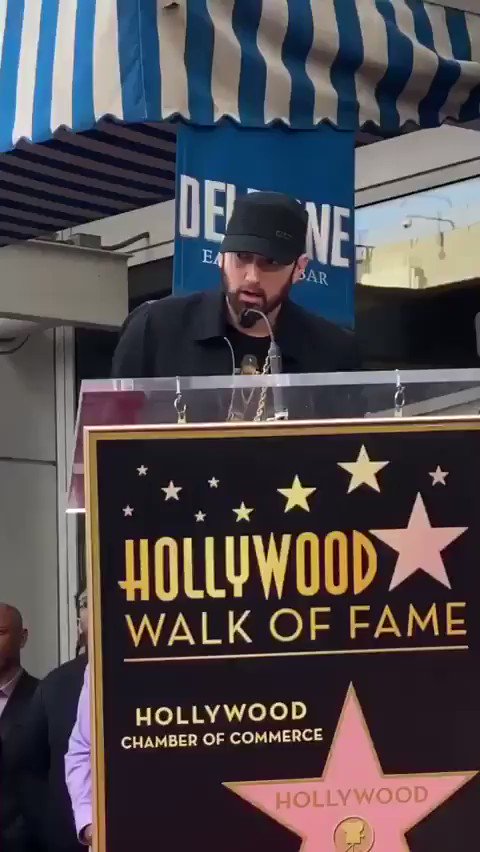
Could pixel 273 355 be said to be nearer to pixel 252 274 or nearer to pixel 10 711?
pixel 252 274

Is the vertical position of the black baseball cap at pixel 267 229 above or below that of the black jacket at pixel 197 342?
above

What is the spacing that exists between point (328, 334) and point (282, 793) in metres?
0.87

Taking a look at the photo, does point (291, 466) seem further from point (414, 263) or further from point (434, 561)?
point (414, 263)

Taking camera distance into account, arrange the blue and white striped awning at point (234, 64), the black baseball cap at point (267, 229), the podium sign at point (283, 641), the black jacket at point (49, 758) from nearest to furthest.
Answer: the podium sign at point (283, 641), the black baseball cap at point (267, 229), the blue and white striped awning at point (234, 64), the black jacket at point (49, 758)

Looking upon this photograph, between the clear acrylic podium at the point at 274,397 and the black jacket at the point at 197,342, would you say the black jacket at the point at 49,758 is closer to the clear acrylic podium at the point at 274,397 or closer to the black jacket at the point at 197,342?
the black jacket at the point at 197,342

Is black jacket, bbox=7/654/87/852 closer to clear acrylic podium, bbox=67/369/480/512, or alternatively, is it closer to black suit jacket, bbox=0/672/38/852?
black suit jacket, bbox=0/672/38/852

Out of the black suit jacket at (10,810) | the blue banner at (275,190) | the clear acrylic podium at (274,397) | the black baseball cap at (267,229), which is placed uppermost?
the blue banner at (275,190)

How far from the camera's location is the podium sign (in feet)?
5.86

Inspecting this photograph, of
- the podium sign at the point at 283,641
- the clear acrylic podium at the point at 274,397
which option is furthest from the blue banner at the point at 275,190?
the podium sign at the point at 283,641

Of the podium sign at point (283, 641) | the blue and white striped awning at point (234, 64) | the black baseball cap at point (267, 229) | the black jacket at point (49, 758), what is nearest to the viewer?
the podium sign at point (283, 641)

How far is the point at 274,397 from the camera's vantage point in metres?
1.87

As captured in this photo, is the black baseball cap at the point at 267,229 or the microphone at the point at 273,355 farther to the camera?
the black baseball cap at the point at 267,229

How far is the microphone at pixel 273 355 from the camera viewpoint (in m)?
1.88

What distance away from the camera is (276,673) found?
5.90 feet
